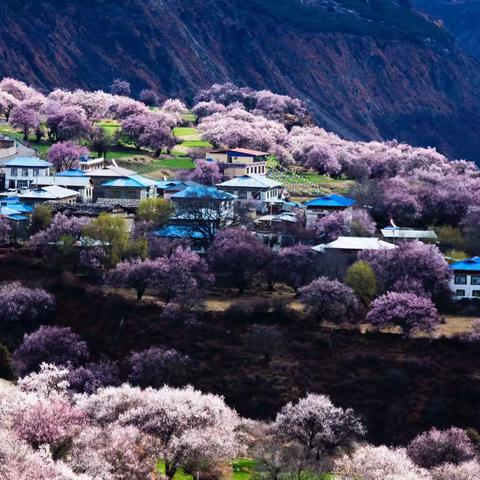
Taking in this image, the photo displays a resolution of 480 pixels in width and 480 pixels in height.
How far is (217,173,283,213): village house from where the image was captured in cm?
6453

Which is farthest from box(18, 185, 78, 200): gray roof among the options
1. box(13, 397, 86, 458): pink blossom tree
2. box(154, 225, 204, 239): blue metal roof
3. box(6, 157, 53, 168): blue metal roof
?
box(13, 397, 86, 458): pink blossom tree

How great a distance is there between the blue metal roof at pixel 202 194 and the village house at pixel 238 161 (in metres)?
11.4

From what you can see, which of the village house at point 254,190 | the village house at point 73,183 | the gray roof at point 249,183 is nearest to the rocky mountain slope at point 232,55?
the village house at point 73,183

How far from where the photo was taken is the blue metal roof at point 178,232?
186ft

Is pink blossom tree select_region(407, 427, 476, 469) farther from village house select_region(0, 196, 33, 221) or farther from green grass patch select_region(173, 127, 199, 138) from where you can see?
green grass patch select_region(173, 127, 199, 138)

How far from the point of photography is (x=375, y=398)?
146 feet

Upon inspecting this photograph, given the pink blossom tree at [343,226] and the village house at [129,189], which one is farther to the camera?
the village house at [129,189]

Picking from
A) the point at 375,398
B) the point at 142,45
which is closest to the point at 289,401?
the point at 375,398

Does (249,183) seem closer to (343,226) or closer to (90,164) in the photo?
(343,226)

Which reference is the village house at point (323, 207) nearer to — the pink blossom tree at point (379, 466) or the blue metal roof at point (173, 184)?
→ the blue metal roof at point (173, 184)

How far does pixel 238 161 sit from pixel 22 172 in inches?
555

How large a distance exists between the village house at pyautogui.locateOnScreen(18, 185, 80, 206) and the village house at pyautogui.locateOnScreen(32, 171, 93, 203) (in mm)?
518

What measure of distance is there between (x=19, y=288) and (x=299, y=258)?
38.2ft

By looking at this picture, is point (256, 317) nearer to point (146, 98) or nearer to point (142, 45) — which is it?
point (146, 98)
